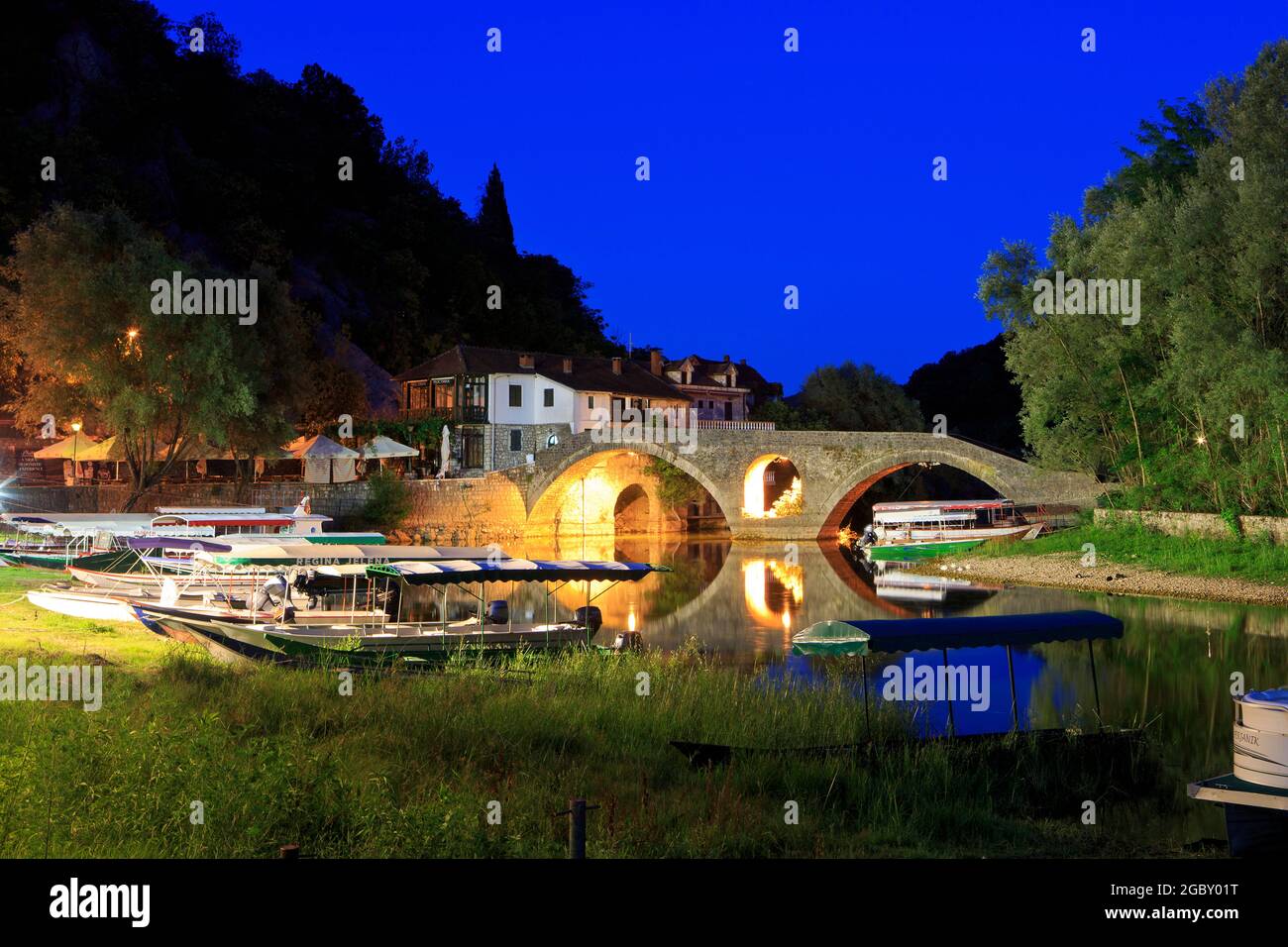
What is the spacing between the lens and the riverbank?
80.1ft

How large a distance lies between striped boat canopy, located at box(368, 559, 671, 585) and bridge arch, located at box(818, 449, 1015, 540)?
2303cm

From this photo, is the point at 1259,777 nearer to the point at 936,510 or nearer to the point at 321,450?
the point at 936,510

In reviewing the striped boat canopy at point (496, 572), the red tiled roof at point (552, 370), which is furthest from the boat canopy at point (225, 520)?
the red tiled roof at point (552, 370)

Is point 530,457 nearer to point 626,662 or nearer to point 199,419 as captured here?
point 199,419

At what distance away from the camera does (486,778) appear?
8.91 meters

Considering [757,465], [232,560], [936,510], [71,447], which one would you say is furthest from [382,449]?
[232,560]

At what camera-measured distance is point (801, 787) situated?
9.39 m

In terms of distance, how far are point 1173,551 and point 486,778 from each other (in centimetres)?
2282

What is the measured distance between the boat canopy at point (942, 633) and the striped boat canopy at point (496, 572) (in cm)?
596

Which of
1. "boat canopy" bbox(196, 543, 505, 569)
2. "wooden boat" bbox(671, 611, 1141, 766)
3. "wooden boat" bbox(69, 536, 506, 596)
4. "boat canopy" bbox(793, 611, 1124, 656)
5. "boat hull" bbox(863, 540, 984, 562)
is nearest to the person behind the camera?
"wooden boat" bbox(671, 611, 1141, 766)

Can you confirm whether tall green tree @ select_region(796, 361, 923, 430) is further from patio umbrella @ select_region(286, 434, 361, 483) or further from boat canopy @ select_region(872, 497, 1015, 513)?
patio umbrella @ select_region(286, 434, 361, 483)

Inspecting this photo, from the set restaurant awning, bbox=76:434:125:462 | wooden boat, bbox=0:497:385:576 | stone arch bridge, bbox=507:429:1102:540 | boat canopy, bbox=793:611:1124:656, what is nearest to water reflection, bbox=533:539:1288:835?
boat canopy, bbox=793:611:1124:656
